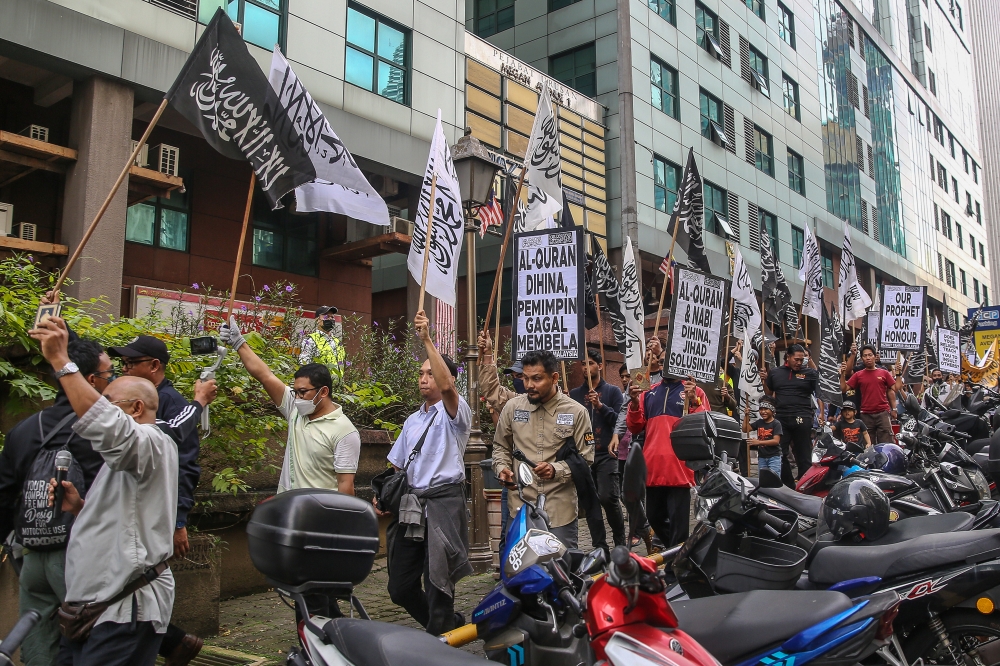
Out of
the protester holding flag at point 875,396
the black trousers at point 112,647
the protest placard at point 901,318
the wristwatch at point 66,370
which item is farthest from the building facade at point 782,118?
the wristwatch at point 66,370

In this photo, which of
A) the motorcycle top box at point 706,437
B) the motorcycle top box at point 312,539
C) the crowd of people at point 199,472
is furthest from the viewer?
the motorcycle top box at point 706,437

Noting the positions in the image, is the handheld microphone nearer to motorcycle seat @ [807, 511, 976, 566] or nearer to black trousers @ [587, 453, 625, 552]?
motorcycle seat @ [807, 511, 976, 566]

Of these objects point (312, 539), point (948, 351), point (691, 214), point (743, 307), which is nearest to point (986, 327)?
point (948, 351)

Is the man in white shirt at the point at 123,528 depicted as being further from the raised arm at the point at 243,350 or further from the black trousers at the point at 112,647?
the raised arm at the point at 243,350

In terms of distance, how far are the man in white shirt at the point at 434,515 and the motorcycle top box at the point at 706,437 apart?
1432 millimetres

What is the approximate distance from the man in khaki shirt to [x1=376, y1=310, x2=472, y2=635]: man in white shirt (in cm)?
39

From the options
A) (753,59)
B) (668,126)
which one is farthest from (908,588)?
(753,59)

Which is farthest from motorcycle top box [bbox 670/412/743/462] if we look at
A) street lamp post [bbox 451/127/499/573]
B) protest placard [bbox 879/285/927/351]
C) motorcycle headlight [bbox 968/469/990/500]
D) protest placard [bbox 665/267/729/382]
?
protest placard [bbox 879/285/927/351]

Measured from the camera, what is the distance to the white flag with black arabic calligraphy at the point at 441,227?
26.3ft

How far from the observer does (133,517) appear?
3.55 metres

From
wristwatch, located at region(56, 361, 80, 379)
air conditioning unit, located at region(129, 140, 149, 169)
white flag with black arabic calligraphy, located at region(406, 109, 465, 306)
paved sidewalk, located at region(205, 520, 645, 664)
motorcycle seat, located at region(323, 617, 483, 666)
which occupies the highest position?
air conditioning unit, located at region(129, 140, 149, 169)

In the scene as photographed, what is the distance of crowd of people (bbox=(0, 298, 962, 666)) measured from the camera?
345cm

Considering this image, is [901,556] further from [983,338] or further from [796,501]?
[983,338]

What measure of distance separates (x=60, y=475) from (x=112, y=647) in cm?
81
